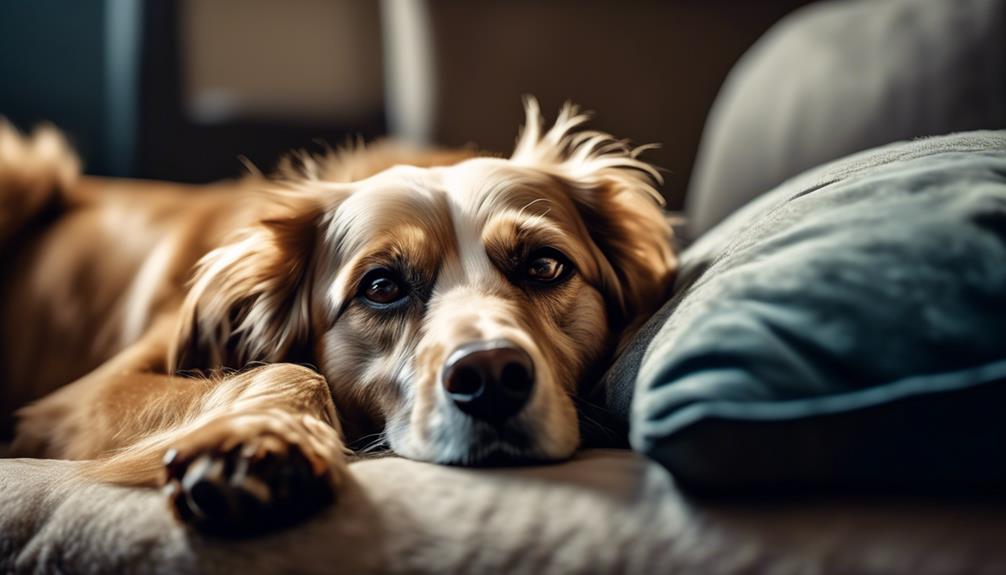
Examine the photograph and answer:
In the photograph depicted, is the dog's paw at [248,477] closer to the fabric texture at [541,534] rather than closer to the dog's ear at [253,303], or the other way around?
the fabric texture at [541,534]

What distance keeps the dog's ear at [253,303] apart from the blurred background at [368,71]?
59 cm

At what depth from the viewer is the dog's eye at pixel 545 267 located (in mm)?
1511

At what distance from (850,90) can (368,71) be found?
2612 mm

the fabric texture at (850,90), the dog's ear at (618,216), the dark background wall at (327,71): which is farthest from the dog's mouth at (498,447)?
the dark background wall at (327,71)

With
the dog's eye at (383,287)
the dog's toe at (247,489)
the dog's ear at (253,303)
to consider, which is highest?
the dog's toe at (247,489)

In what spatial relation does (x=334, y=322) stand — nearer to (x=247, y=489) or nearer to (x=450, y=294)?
(x=450, y=294)

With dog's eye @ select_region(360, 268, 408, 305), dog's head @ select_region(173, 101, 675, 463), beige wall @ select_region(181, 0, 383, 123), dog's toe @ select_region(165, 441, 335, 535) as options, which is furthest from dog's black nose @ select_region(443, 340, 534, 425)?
beige wall @ select_region(181, 0, 383, 123)

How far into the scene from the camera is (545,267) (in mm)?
1521

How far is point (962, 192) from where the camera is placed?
0.94m

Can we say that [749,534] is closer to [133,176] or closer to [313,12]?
[133,176]

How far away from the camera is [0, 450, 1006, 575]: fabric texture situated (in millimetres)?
780

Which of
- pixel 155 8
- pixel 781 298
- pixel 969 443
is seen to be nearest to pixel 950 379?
pixel 969 443

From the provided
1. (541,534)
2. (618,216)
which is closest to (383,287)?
(618,216)

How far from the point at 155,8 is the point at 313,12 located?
0.98m
